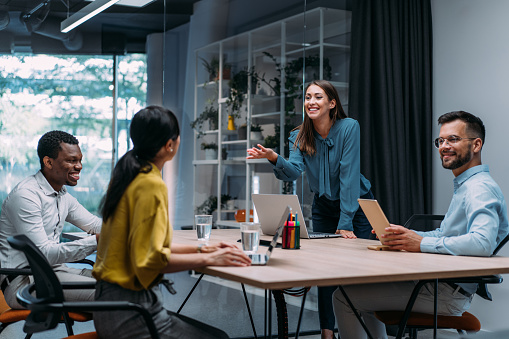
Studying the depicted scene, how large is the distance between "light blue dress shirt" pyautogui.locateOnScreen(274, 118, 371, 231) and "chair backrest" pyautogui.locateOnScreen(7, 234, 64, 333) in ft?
5.44

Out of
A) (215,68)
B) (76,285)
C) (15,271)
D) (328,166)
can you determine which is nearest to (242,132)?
(215,68)

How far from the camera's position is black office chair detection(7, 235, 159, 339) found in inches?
65.6

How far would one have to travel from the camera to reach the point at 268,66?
177 inches

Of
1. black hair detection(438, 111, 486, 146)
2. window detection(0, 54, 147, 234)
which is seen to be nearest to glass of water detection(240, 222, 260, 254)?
black hair detection(438, 111, 486, 146)

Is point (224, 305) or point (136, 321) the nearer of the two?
point (136, 321)

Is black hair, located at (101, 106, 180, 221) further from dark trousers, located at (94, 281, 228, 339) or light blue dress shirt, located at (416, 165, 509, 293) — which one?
light blue dress shirt, located at (416, 165, 509, 293)

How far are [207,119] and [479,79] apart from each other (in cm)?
194

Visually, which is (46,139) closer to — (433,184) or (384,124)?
(384,124)

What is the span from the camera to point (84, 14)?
414cm

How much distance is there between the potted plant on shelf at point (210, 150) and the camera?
4.38 meters

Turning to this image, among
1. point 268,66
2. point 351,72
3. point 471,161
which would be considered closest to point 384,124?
point 351,72

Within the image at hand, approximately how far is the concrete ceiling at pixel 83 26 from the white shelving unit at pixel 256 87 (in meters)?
0.38

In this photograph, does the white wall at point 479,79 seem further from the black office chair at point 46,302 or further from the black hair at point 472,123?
the black office chair at point 46,302

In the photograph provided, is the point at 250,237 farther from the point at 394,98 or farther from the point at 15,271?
the point at 394,98
